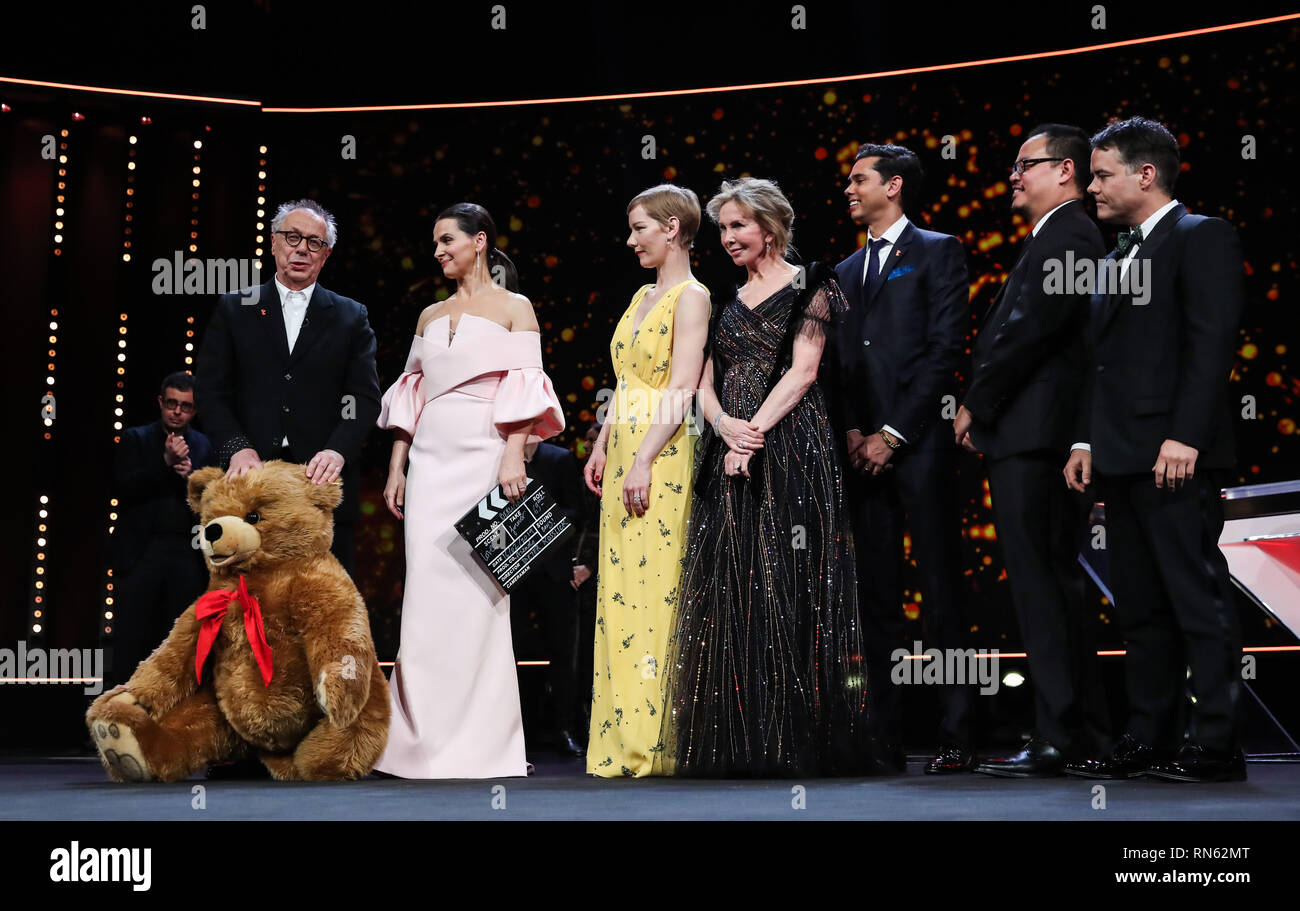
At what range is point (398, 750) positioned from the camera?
354 centimetres

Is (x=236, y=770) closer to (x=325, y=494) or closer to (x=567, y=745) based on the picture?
(x=325, y=494)

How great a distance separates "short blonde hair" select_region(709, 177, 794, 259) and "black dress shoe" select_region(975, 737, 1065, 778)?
142 cm

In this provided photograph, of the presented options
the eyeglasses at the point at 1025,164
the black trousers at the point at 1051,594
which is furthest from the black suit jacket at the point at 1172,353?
the eyeglasses at the point at 1025,164

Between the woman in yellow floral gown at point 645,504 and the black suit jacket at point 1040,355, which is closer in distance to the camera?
the black suit jacket at point 1040,355

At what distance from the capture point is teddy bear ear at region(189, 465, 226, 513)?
11.6ft

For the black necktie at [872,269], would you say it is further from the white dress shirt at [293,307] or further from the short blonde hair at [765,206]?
the white dress shirt at [293,307]

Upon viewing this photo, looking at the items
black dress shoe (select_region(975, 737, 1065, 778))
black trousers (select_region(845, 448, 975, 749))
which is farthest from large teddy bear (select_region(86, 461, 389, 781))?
black dress shoe (select_region(975, 737, 1065, 778))

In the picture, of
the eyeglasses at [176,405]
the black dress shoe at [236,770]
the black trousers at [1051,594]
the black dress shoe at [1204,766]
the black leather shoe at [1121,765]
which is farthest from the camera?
→ the eyeglasses at [176,405]

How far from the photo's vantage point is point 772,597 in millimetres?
3406

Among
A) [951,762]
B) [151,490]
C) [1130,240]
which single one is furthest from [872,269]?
[151,490]

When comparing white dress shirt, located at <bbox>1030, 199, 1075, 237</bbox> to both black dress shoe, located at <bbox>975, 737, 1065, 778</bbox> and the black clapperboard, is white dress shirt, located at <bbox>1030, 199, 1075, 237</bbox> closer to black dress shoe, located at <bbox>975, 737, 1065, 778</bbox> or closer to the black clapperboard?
black dress shoe, located at <bbox>975, 737, 1065, 778</bbox>

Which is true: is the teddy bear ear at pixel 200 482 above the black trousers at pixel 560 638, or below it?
above

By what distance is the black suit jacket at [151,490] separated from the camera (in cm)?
504

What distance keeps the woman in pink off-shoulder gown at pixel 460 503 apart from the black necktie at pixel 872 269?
36.9 inches
